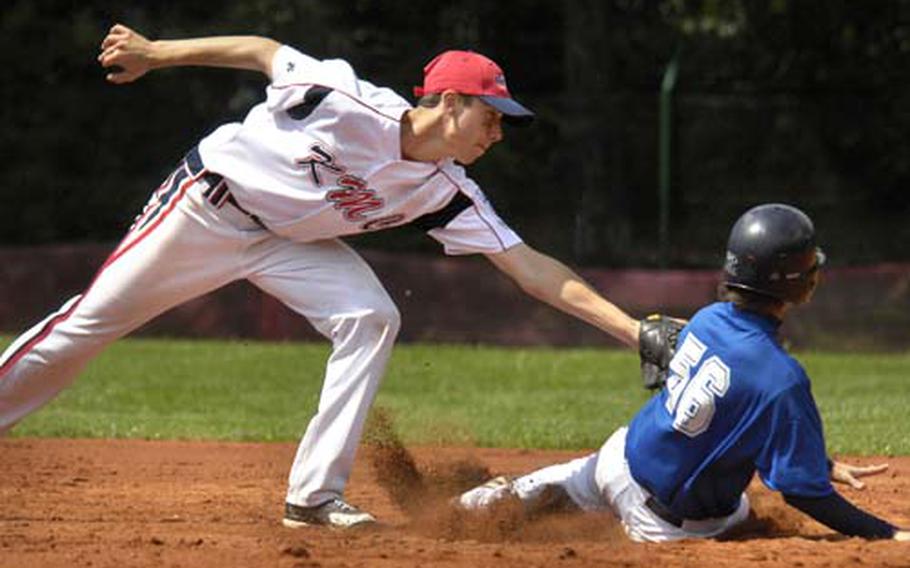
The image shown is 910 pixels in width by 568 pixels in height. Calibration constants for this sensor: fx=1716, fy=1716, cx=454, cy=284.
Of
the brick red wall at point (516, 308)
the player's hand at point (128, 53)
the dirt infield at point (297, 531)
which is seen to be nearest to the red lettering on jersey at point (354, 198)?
the player's hand at point (128, 53)


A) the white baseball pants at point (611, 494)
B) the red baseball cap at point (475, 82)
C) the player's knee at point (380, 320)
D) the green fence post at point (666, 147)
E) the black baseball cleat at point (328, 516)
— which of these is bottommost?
the green fence post at point (666, 147)

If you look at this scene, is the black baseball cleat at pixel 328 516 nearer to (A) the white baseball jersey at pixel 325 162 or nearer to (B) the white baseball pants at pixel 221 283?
(B) the white baseball pants at pixel 221 283

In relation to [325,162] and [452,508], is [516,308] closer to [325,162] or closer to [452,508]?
[452,508]

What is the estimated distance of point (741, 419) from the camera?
5715mm

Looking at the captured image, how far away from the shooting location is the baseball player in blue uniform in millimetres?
5633

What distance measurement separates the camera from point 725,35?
23234mm

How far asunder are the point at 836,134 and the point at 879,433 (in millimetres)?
10284

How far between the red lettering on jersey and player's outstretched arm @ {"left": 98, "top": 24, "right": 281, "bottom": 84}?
555 millimetres

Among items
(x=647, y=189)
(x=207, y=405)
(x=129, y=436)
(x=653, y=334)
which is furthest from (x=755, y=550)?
(x=647, y=189)

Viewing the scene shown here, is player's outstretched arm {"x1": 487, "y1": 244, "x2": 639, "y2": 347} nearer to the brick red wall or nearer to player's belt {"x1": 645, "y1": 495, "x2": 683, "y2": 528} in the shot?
player's belt {"x1": 645, "y1": 495, "x2": 683, "y2": 528}

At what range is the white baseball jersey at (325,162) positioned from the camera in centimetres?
641

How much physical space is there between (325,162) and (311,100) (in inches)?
9.8

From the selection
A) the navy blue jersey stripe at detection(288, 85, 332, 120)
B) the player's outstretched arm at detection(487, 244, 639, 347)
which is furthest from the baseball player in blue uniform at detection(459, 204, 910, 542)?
the navy blue jersey stripe at detection(288, 85, 332, 120)

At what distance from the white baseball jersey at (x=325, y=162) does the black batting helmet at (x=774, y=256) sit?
4.17ft
